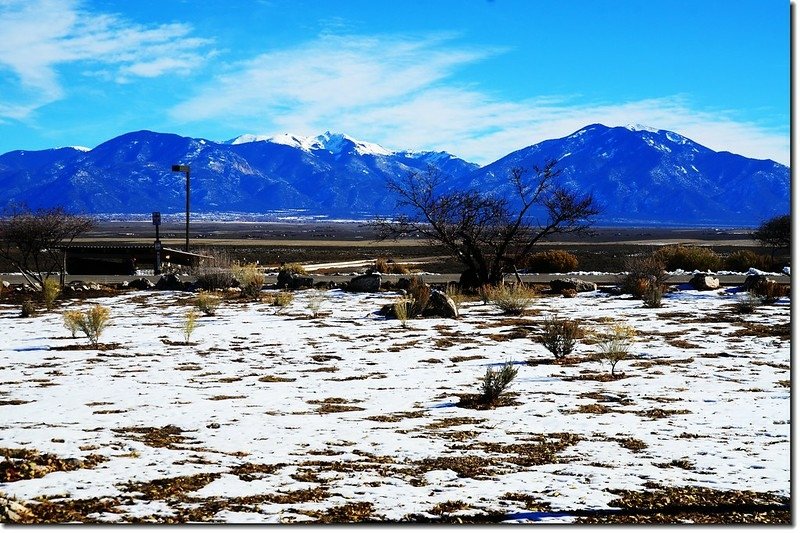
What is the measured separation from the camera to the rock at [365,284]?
26.9 m

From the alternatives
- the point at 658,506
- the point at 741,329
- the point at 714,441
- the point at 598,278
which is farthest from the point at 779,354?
the point at 598,278

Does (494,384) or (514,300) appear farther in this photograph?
(514,300)

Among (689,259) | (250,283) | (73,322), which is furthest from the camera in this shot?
(689,259)

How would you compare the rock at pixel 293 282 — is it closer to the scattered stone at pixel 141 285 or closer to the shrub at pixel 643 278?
the scattered stone at pixel 141 285

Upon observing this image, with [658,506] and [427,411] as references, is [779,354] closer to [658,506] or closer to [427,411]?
[427,411]

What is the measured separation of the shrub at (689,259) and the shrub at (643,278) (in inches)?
318

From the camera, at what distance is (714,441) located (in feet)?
26.8

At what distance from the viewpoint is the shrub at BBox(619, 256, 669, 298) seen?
23734 millimetres

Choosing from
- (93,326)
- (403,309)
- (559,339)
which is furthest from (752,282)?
(93,326)

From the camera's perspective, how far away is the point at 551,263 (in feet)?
121

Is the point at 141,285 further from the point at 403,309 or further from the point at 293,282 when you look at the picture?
the point at 403,309

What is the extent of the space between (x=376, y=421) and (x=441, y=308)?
36.2 feet

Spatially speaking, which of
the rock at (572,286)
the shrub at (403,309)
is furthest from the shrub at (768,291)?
the shrub at (403,309)

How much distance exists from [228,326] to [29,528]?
13.1m
